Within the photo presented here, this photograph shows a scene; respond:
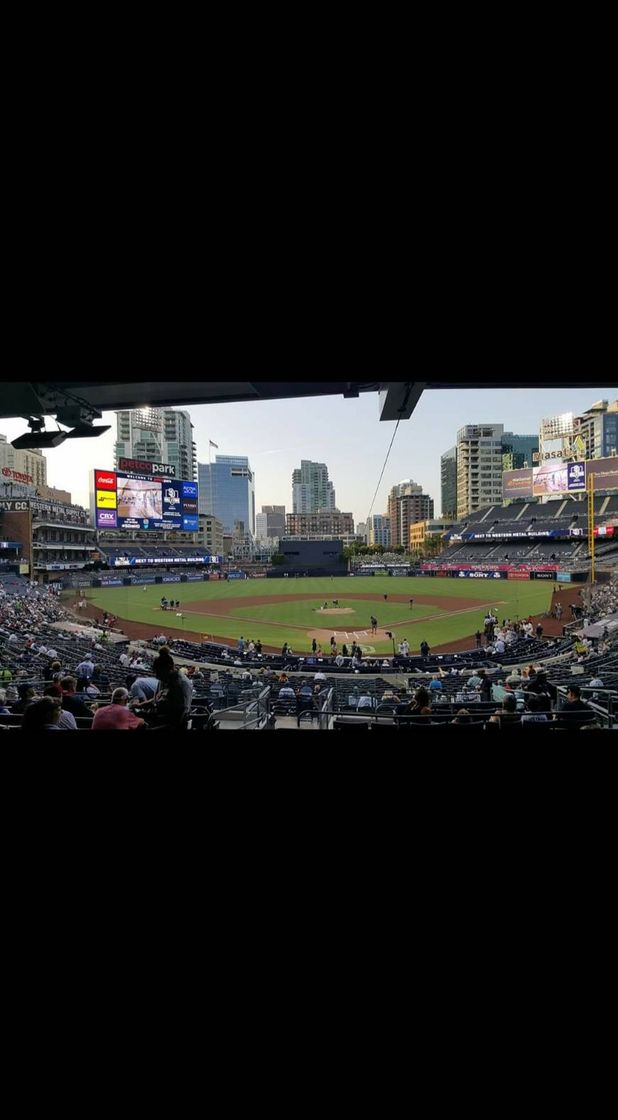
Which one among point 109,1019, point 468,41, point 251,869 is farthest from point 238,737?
point 468,41

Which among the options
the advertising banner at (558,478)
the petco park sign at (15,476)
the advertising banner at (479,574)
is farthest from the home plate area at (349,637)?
the petco park sign at (15,476)

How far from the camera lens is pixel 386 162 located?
6.98 feet

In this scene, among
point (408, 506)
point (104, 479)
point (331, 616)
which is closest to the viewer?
point (104, 479)

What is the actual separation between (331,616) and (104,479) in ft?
53.3

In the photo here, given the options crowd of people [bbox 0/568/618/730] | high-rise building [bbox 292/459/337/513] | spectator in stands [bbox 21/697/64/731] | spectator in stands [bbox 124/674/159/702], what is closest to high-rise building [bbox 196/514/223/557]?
crowd of people [bbox 0/568/618/730]

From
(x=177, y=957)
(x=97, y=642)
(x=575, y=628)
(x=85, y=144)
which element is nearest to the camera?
(x=177, y=957)

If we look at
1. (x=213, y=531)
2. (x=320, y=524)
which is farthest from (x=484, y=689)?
(x=320, y=524)

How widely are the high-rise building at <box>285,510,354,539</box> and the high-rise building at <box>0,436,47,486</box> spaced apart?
1951 cm

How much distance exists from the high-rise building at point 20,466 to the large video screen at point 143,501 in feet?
98.3

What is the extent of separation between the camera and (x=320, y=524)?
1553 inches

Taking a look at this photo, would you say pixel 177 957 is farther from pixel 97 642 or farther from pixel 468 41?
pixel 97 642

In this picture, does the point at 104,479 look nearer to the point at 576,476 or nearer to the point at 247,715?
the point at 247,715

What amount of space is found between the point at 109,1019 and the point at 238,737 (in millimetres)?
1100

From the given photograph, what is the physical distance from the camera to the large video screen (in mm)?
8594
